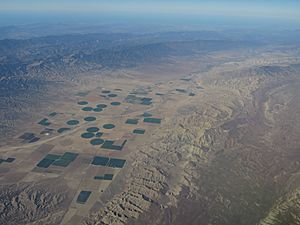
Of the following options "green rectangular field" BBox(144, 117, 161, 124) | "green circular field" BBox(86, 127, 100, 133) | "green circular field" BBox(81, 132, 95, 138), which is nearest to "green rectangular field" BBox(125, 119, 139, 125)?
"green rectangular field" BBox(144, 117, 161, 124)

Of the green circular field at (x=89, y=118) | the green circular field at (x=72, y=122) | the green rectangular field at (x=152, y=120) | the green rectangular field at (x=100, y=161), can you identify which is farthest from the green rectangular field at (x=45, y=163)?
the green rectangular field at (x=152, y=120)

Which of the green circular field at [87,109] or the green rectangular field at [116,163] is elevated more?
the green rectangular field at [116,163]

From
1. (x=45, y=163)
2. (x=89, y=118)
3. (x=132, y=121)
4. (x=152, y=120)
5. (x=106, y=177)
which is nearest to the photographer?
(x=106, y=177)

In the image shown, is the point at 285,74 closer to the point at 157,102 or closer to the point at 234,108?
the point at 234,108

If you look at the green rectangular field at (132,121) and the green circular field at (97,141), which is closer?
the green circular field at (97,141)

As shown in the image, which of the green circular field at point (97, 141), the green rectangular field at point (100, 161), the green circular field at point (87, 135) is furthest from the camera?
the green circular field at point (87, 135)

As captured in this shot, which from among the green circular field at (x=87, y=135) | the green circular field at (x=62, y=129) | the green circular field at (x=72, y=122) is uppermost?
the green circular field at (x=87, y=135)

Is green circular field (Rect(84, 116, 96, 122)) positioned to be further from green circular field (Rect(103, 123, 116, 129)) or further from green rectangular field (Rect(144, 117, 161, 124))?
green rectangular field (Rect(144, 117, 161, 124))

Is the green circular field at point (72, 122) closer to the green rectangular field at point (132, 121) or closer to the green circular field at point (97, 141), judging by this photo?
the green circular field at point (97, 141)

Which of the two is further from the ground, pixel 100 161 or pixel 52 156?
pixel 100 161

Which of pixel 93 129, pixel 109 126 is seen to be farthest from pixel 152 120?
pixel 93 129

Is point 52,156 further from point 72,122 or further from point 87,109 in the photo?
point 87,109
